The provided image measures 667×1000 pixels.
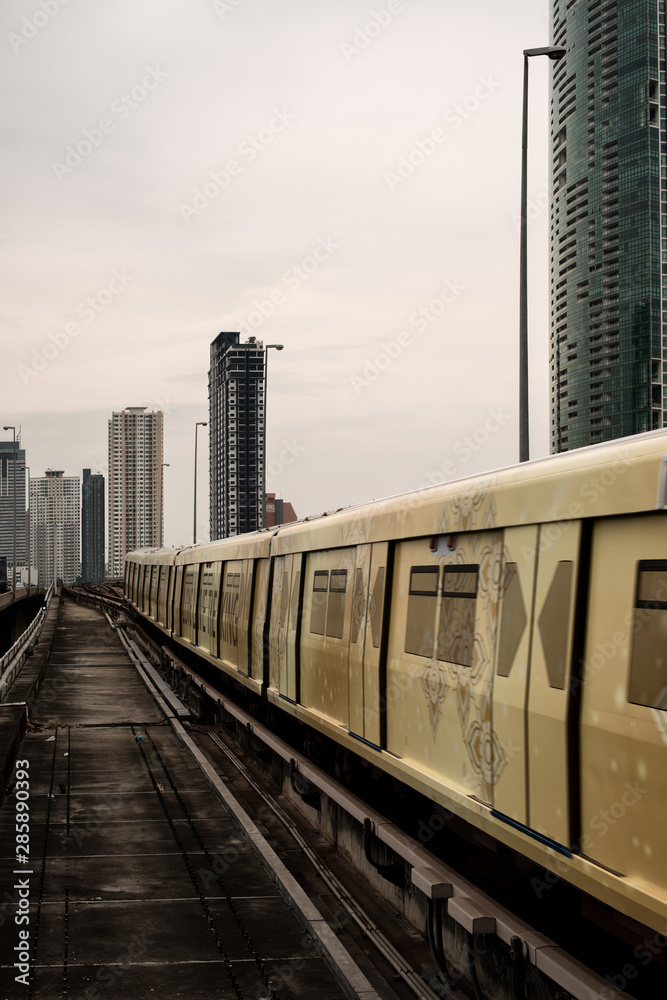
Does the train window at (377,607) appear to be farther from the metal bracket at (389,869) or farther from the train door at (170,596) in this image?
the train door at (170,596)

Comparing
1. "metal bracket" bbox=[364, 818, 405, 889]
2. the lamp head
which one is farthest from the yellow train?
the lamp head

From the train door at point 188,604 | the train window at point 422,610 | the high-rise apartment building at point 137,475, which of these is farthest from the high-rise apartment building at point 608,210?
the high-rise apartment building at point 137,475

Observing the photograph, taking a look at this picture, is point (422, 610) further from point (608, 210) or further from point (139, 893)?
point (608, 210)

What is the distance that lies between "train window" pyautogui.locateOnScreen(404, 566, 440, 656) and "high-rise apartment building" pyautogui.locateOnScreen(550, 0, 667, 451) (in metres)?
29.8

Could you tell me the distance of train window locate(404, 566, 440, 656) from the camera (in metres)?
7.73

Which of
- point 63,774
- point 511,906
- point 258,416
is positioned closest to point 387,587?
point 511,906

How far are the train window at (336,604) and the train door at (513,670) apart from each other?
13.7 ft

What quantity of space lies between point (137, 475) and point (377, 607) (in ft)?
494

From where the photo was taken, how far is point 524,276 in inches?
575

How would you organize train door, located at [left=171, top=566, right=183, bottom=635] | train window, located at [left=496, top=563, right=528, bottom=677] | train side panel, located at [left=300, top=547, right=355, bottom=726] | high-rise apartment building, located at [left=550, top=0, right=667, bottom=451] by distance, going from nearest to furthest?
1. train window, located at [left=496, top=563, right=528, bottom=677]
2. train side panel, located at [left=300, top=547, right=355, bottom=726]
3. train door, located at [left=171, top=566, right=183, bottom=635]
4. high-rise apartment building, located at [left=550, top=0, right=667, bottom=451]

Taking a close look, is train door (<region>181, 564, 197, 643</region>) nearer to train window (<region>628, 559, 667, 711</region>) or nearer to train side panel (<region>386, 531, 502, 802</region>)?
train side panel (<region>386, 531, 502, 802</region>)

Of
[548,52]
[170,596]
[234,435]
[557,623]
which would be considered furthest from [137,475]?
[557,623]

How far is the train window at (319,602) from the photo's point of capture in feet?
37.4

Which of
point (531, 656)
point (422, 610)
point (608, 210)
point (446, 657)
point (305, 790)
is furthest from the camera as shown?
point (608, 210)
